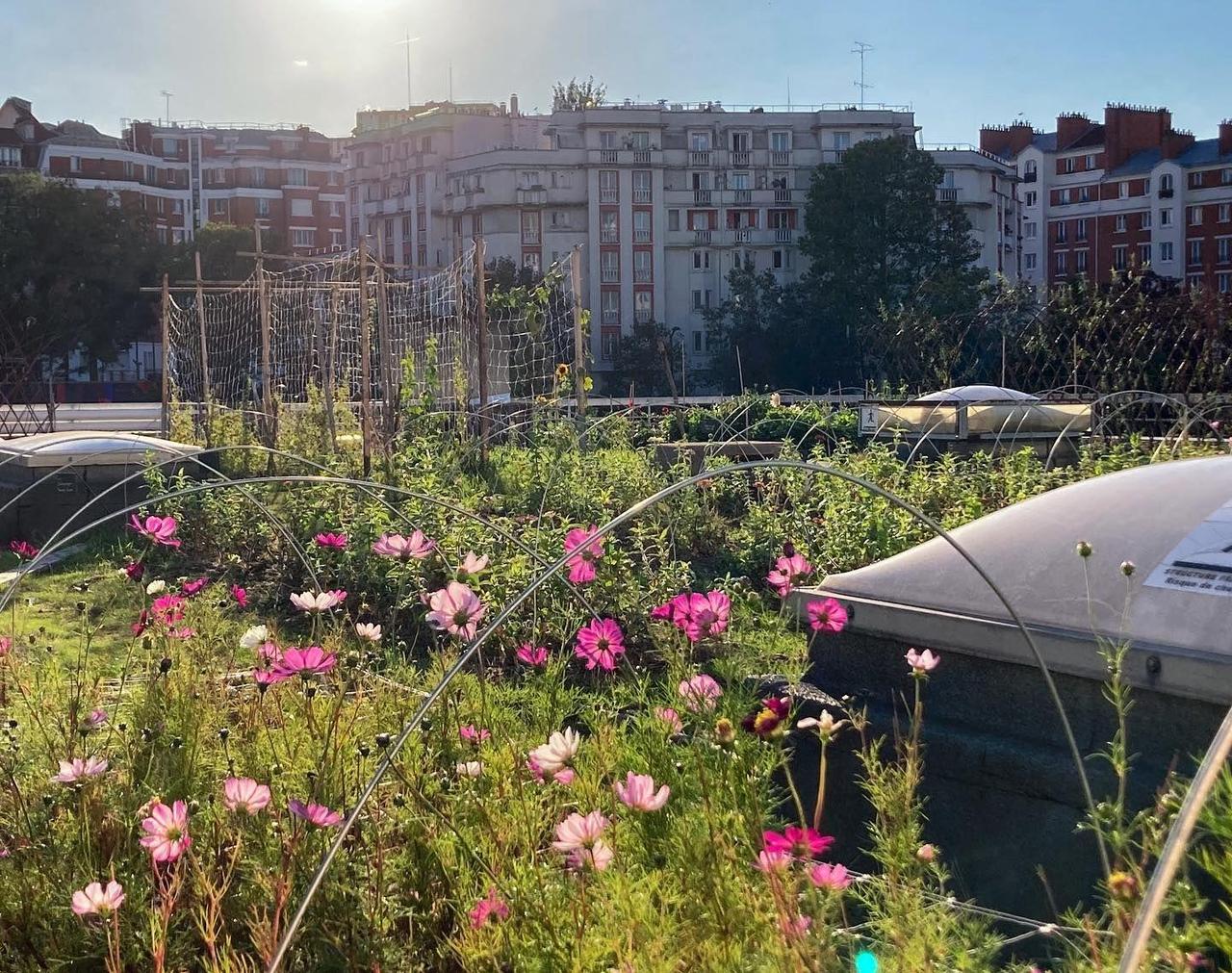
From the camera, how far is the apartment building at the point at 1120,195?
68938mm

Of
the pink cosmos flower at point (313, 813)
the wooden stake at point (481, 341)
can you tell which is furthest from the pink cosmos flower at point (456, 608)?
the wooden stake at point (481, 341)

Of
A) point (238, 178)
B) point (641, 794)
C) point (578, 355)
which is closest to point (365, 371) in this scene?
point (578, 355)

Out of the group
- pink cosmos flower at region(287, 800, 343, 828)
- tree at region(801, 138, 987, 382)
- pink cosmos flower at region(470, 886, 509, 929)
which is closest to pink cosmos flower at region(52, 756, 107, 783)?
pink cosmos flower at region(287, 800, 343, 828)

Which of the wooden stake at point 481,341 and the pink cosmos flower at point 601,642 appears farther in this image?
the wooden stake at point 481,341

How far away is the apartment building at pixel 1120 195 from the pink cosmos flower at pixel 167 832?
68.5m

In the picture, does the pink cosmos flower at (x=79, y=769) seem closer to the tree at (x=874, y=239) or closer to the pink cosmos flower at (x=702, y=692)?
the pink cosmos flower at (x=702, y=692)

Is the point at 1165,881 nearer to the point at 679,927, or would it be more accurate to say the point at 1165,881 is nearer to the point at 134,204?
the point at 679,927

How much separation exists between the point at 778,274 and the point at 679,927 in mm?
61082

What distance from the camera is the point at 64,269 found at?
47.5 metres

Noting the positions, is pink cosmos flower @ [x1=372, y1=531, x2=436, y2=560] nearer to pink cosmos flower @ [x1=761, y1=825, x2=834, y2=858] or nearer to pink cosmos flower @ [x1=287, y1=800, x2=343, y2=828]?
pink cosmos flower @ [x1=287, y1=800, x2=343, y2=828]

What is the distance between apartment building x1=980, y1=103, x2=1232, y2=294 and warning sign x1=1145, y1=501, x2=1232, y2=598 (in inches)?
2626

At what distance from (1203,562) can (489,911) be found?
1.92 meters

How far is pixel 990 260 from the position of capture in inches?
2662

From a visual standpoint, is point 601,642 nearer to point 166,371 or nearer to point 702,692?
point 702,692
